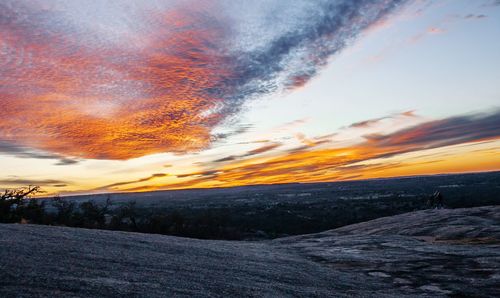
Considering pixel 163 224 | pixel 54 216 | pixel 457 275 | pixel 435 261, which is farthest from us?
pixel 163 224

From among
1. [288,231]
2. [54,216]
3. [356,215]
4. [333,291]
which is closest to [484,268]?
A: [333,291]

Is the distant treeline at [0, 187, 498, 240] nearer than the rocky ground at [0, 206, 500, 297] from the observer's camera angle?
No

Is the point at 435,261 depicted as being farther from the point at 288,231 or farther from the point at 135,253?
the point at 288,231

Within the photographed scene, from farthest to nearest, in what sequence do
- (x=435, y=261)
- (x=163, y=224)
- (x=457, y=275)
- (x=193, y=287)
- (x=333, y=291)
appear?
1. (x=163, y=224)
2. (x=435, y=261)
3. (x=457, y=275)
4. (x=333, y=291)
5. (x=193, y=287)

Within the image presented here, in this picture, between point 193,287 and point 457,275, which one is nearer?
point 193,287

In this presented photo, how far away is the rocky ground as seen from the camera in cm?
519

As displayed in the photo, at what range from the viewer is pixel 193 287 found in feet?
18.7

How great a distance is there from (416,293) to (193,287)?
3.79m

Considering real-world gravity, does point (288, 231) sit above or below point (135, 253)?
below

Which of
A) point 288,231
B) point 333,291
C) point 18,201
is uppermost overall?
point 18,201

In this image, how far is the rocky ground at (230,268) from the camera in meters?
5.19

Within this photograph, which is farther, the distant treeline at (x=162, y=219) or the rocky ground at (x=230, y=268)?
the distant treeline at (x=162, y=219)

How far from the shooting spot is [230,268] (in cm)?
769

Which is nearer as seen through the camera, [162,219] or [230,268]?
[230,268]
